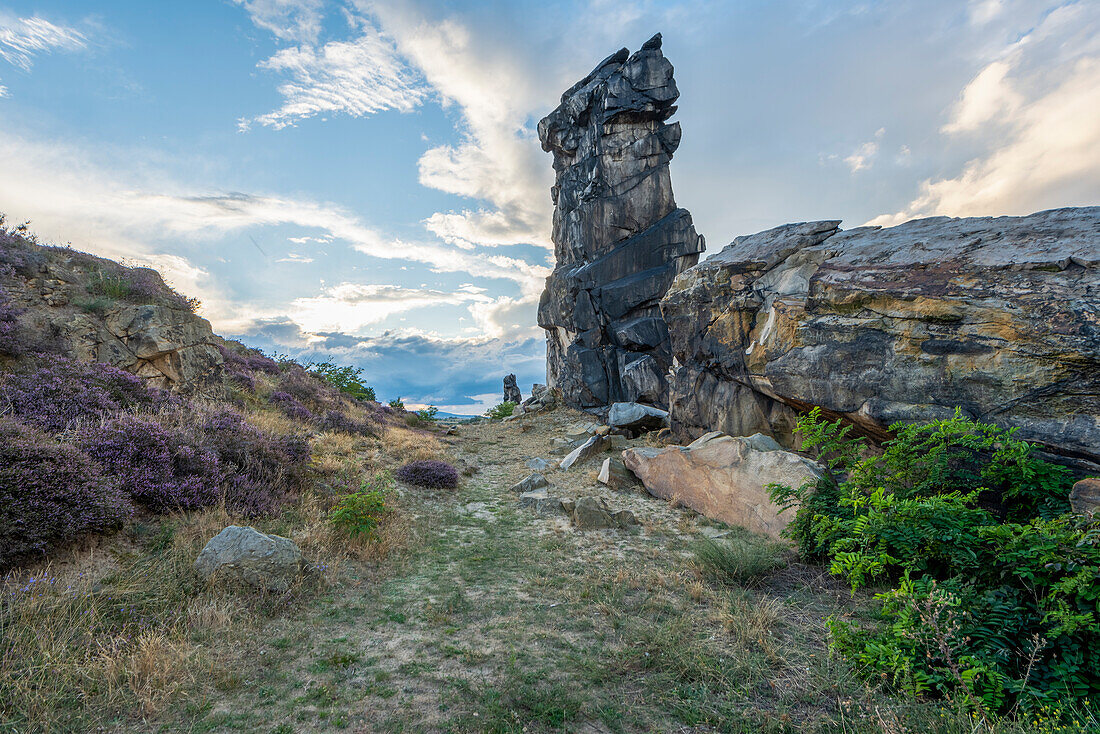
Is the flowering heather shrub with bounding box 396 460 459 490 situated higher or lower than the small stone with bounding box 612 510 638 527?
higher

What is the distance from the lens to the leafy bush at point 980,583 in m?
3.54

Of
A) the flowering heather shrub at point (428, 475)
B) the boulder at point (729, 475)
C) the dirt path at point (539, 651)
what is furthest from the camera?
the flowering heather shrub at point (428, 475)

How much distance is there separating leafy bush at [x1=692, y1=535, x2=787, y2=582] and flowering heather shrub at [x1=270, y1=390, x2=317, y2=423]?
1500cm

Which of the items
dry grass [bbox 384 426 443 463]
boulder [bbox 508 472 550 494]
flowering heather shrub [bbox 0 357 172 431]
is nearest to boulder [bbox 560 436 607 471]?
boulder [bbox 508 472 550 494]

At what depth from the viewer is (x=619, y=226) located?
36.2 meters

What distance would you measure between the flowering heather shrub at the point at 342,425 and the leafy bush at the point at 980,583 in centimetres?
1622

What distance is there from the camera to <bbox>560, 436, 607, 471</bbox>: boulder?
52.0ft

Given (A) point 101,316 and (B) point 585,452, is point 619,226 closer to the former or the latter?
(B) point 585,452

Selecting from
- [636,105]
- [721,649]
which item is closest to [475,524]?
[721,649]

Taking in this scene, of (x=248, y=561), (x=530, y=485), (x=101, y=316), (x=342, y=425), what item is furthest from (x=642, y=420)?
(x=101, y=316)

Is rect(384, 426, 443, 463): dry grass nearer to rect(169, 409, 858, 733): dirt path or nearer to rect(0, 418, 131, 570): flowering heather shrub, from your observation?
rect(169, 409, 858, 733): dirt path

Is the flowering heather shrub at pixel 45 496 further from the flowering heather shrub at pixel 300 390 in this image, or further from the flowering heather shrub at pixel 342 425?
the flowering heather shrub at pixel 300 390

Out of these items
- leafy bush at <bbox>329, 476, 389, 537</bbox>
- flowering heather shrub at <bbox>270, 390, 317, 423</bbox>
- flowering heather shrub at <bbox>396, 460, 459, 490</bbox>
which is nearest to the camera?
leafy bush at <bbox>329, 476, 389, 537</bbox>

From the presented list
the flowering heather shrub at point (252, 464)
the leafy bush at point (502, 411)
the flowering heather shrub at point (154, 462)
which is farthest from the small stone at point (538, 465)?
the leafy bush at point (502, 411)
